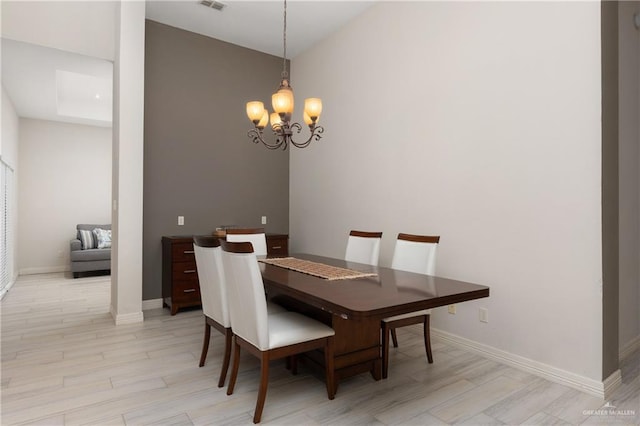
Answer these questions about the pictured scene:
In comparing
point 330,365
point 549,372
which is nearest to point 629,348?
point 549,372

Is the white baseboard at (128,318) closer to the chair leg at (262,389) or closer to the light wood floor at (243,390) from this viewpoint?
the light wood floor at (243,390)

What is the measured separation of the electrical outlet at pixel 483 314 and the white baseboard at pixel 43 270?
24.5ft

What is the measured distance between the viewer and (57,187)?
7.16 m

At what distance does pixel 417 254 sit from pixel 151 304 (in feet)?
10.4

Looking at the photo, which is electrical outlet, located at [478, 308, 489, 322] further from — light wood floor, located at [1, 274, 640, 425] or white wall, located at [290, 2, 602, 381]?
light wood floor, located at [1, 274, 640, 425]

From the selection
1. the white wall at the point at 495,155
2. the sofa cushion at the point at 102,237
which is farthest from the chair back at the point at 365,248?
the sofa cushion at the point at 102,237

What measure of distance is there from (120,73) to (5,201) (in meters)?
3.19

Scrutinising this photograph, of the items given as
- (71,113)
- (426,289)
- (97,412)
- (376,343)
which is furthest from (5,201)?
(426,289)

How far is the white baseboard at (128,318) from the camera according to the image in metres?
3.73

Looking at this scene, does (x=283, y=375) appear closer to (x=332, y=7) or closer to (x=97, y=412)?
(x=97, y=412)

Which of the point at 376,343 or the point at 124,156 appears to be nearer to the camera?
the point at 376,343

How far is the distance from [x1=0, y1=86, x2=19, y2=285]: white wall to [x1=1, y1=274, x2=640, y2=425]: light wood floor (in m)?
3.19

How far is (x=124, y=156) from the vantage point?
3783 mm

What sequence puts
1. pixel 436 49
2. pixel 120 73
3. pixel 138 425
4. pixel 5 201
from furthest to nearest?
pixel 5 201
pixel 120 73
pixel 436 49
pixel 138 425
